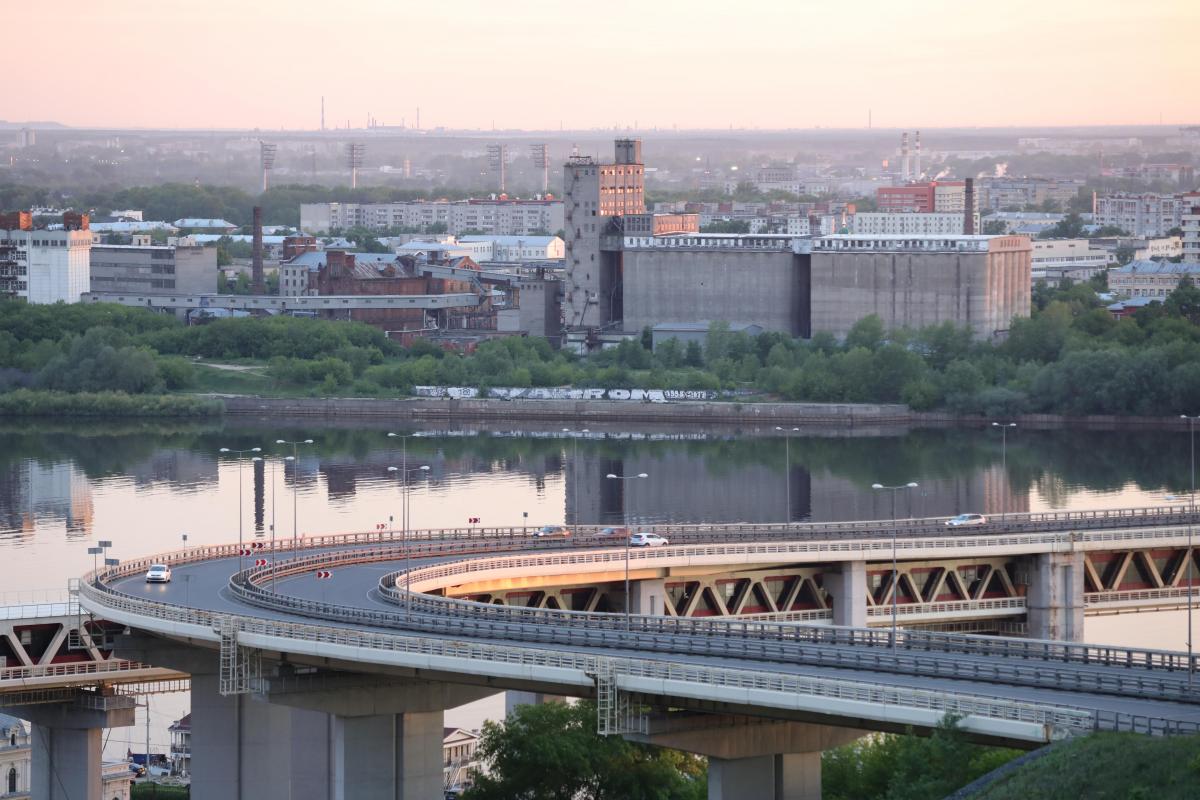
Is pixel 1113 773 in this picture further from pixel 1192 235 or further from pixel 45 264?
pixel 1192 235

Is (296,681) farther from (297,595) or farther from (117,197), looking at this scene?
(117,197)

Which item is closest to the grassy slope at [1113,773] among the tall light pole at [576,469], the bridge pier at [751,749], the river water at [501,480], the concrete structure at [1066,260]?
the bridge pier at [751,749]

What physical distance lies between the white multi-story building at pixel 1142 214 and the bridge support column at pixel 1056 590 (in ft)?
329

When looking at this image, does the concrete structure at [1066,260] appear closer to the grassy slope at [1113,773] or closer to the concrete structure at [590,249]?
the concrete structure at [590,249]

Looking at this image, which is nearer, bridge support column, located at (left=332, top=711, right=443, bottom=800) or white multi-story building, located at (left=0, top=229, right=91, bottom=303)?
bridge support column, located at (left=332, top=711, right=443, bottom=800)

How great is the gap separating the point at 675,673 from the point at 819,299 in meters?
58.5

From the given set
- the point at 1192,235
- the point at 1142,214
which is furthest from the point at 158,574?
the point at 1142,214

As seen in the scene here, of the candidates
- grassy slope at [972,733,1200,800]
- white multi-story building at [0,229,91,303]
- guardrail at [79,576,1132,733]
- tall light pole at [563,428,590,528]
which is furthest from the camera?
white multi-story building at [0,229,91,303]

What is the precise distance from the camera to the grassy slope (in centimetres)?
1475

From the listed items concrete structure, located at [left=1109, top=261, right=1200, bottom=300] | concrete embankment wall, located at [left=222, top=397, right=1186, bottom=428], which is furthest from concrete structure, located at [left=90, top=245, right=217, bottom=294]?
concrete structure, located at [left=1109, top=261, right=1200, bottom=300]

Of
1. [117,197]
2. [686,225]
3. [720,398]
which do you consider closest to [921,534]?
[720,398]

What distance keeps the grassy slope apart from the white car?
537 inches

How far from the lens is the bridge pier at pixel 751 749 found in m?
19.4

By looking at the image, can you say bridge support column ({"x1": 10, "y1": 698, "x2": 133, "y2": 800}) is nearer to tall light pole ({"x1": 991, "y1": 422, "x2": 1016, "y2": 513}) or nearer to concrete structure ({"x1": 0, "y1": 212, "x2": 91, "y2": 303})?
tall light pole ({"x1": 991, "y1": 422, "x2": 1016, "y2": 513})
